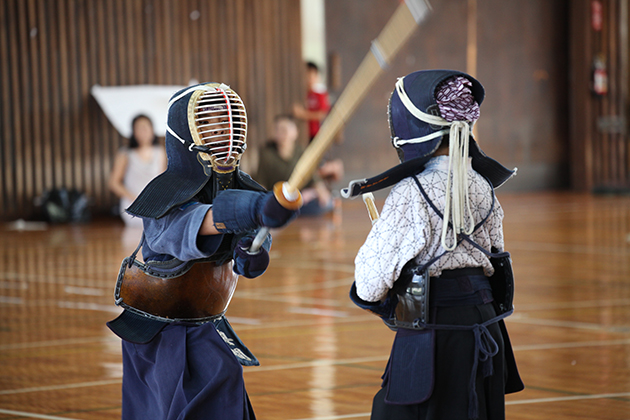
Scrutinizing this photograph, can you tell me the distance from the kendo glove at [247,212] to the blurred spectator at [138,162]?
6288mm

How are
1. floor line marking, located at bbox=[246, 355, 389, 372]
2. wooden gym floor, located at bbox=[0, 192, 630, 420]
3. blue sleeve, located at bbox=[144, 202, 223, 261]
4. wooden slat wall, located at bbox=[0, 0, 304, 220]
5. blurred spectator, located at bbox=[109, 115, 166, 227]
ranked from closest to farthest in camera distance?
blue sleeve, located at bbox=[144, 202, 223, 261]
wooden gym floor, located at bbox=[0, 192, 630, 420]
floor line marking, located at bbox=[246, 355, 389, 372]
blurred spectator, located at bbox=[109, 115, 166, 227]
wooden slat wall, located at bbox=[0, 0, 304, 220]

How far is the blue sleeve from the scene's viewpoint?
1.63m

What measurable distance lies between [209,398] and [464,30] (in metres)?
10.8

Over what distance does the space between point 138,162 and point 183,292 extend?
20.2 feet

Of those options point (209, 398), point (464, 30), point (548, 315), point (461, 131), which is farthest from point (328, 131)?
point (464, 30)

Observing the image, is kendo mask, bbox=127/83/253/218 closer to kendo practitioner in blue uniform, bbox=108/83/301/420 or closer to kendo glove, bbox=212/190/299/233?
kendo practitioner in blue uniform, bbox=108/83/301/420

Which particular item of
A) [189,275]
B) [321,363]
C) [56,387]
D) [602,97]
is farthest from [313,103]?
[189,275]

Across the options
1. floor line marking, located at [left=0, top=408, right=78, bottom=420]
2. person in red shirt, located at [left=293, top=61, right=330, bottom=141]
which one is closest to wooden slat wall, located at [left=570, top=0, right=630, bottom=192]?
person in red shirt, located at [left=293, top=61, right=330, bottom=141]

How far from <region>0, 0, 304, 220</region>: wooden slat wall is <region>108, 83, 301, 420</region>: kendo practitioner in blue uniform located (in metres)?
7.17

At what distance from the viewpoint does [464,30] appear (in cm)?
1171

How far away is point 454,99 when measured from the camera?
171 centimetres

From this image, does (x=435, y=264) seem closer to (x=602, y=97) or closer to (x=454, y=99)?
(x=454, y=99)

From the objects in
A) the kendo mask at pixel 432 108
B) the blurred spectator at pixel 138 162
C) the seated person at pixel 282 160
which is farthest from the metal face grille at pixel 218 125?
the blurred spectator at pixel 138 162

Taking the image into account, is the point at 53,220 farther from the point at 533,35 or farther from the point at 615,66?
the point at 615,66
